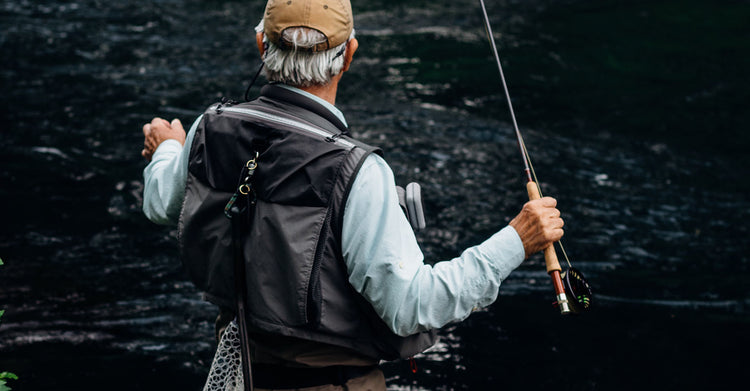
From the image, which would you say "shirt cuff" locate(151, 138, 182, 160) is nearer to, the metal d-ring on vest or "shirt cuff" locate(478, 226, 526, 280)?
the metal d-ring on vest

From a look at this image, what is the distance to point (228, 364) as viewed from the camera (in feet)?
6.99

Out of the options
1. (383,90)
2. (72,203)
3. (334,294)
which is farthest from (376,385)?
(383,90)

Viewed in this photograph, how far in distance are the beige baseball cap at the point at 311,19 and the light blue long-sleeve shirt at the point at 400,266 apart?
1.11ft

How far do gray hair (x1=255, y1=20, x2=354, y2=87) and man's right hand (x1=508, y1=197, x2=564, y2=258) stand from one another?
0.62 meters

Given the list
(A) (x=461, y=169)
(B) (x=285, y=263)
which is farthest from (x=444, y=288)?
(A) (x=461, y=169)

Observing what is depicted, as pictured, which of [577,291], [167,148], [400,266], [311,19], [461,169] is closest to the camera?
[400,266]

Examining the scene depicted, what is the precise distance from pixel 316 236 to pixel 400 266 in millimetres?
213

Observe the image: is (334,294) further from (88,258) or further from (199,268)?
(88,258)

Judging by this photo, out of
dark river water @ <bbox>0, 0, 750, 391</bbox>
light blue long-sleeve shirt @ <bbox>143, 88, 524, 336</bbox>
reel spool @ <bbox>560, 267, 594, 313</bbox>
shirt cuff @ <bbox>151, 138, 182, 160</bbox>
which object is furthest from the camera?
dark river water @ <bbox>0, 0, 750, 391</bbox>

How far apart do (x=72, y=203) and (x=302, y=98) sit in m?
4.40

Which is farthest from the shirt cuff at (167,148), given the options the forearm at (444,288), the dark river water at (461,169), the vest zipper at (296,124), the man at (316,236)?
the dark river water at (461,169)

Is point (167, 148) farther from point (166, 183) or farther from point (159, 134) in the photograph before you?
point (166, 183)

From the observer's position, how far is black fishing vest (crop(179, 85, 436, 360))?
190cm

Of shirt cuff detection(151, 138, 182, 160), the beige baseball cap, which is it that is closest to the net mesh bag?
shirt cuff detection(151, 138, 182, 160)
